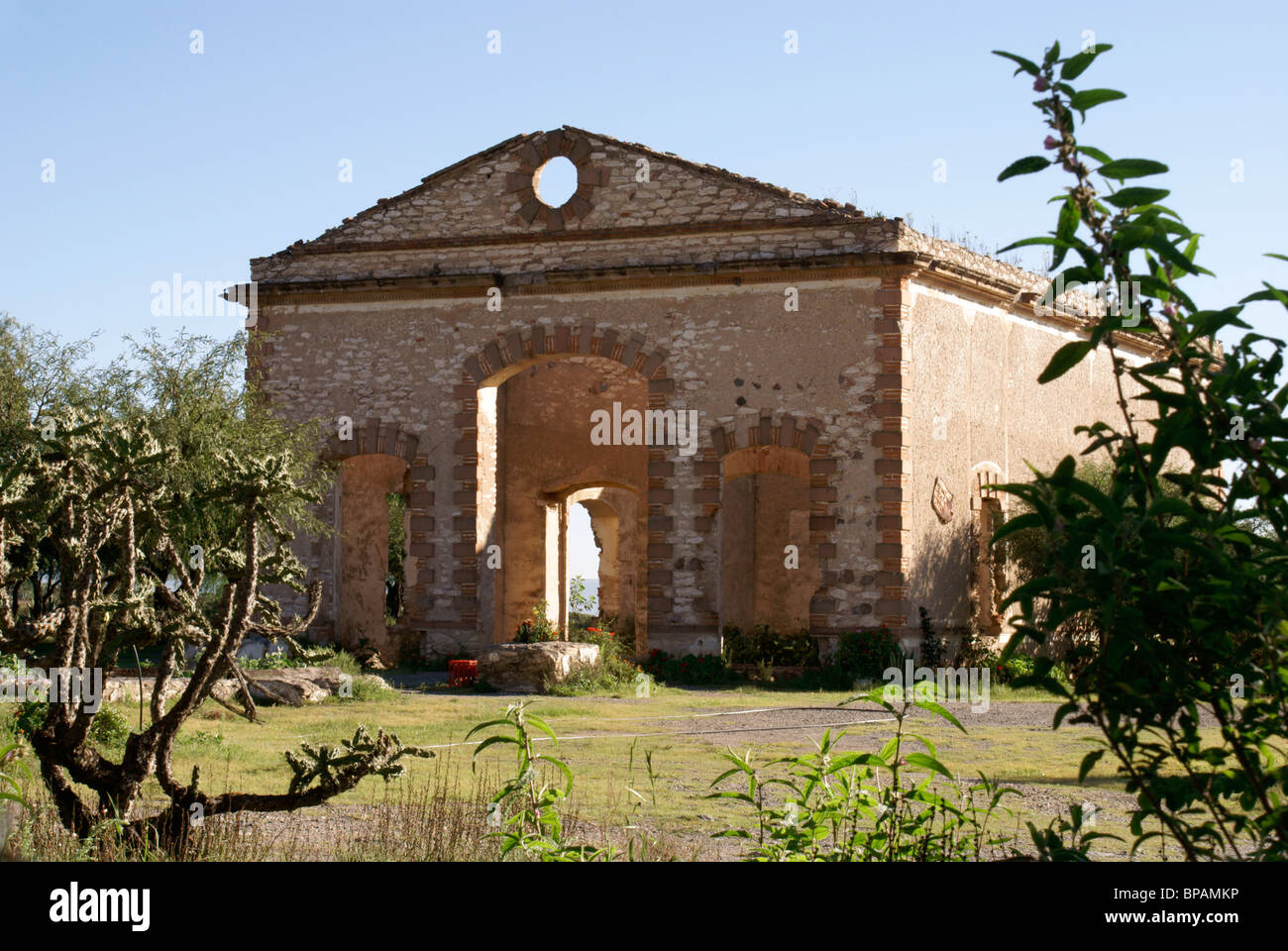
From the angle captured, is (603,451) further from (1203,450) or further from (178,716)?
(1203,450)

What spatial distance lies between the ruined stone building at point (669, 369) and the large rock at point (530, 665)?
6.98 ft

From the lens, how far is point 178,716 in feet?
18.0

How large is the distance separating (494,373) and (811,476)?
214 inches

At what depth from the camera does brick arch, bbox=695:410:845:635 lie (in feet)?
60.5

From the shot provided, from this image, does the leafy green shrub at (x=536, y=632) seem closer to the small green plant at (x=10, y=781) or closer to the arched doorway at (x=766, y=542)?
the arched doorway at (x=766, y=542)

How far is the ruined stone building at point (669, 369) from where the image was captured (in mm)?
18672

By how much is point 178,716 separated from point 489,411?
51.5 feet

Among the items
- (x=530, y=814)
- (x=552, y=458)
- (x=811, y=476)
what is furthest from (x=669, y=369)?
(x=530, y=814)

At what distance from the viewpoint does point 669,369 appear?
1958cm

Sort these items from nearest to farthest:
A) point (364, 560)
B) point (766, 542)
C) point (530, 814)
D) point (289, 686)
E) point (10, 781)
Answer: point (10, 781)
point (530, 814)
point (289, 686)
point (364, 560)
point (766, 542)

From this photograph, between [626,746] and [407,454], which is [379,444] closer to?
[407,454]

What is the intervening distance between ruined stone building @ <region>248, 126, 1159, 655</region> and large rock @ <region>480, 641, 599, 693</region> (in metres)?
2.13

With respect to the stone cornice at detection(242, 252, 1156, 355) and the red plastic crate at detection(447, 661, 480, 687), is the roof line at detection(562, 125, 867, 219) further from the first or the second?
the red plastic crate at detection(447, 661, 480, 687)
